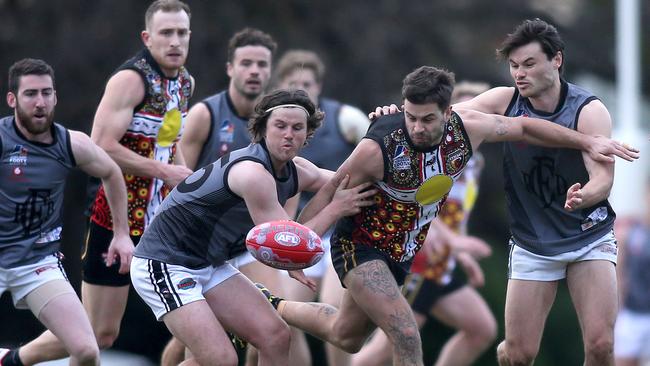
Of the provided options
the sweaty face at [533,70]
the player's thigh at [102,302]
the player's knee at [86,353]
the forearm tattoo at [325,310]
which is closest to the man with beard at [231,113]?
the player's thigh at [102,302]

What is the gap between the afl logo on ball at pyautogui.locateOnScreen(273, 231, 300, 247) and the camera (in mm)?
7914

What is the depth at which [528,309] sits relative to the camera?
8852 mm

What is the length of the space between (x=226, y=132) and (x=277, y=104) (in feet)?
6.53

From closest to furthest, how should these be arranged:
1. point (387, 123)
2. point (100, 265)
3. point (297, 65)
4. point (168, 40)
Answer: point (387, 123), point (168, 40), point (100, 265), point (297, 65)

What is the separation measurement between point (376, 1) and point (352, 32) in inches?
27.8

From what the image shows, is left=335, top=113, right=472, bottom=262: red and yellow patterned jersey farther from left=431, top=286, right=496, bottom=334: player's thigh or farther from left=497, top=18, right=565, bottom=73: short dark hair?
left=431, top=286, right=496, bottom=334: player's thigh

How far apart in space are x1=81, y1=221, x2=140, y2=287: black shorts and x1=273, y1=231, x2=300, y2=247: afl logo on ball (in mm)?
2067

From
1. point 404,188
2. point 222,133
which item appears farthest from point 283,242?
point 222,133

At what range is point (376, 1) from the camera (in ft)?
62.3

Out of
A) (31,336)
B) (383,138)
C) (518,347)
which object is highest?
(383,138)

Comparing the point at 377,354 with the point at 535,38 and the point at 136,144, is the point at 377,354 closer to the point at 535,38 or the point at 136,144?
the point at 136,144

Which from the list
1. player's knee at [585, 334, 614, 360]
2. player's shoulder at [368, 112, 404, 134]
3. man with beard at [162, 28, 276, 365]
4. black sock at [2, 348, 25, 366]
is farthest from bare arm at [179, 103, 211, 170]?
player's knee at [585, 334, 614, 360]

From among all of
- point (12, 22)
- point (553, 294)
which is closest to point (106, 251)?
point (553, 294)

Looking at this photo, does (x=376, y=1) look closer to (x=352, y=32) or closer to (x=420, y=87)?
(x=352, y=32)
